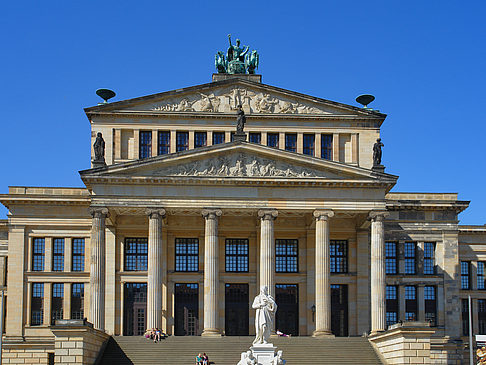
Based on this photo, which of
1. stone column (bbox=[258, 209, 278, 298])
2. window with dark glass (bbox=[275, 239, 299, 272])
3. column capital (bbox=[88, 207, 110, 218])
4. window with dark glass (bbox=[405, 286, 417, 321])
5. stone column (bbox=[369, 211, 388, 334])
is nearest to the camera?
column capital (bbox=[88, 207, 110, 218])

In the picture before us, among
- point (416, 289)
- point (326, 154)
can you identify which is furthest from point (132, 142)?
point (416, 289)

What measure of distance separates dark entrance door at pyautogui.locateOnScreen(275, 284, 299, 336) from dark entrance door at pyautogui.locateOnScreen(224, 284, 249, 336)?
7.78ft

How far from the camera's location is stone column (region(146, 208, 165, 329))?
57.0m

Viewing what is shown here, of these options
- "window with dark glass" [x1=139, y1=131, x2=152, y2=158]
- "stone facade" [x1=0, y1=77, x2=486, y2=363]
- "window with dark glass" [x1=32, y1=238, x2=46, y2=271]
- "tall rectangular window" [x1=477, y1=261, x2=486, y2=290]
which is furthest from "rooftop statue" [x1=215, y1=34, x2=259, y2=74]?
"tall rectangular window" [x1=477, y1=261, x2=486, y2=290]

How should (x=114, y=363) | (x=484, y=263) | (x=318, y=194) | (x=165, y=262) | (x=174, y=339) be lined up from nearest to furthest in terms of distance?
(x=114, y=363), (x=174, y=339), (x=318, y=194), (x=165, y=262), (x=484, y=263)

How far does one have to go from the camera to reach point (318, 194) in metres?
59.3

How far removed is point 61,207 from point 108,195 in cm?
852

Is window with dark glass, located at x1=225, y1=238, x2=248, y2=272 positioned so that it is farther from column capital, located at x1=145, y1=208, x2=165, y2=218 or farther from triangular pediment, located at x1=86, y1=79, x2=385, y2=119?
triangular pediment, located at x1=86, y1=79, x2=385, y2=119

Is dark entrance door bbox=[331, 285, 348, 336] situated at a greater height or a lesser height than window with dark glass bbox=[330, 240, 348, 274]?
lesser

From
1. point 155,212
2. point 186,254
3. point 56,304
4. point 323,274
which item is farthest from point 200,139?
point 56,304

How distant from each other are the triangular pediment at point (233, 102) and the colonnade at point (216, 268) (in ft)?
33.5

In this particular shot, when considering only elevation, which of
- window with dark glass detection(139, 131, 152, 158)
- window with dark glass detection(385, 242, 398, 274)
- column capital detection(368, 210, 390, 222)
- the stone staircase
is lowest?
the stone staircase

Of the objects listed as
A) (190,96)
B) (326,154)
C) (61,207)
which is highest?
(190,96)

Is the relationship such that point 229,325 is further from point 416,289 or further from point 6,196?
point 6,196
